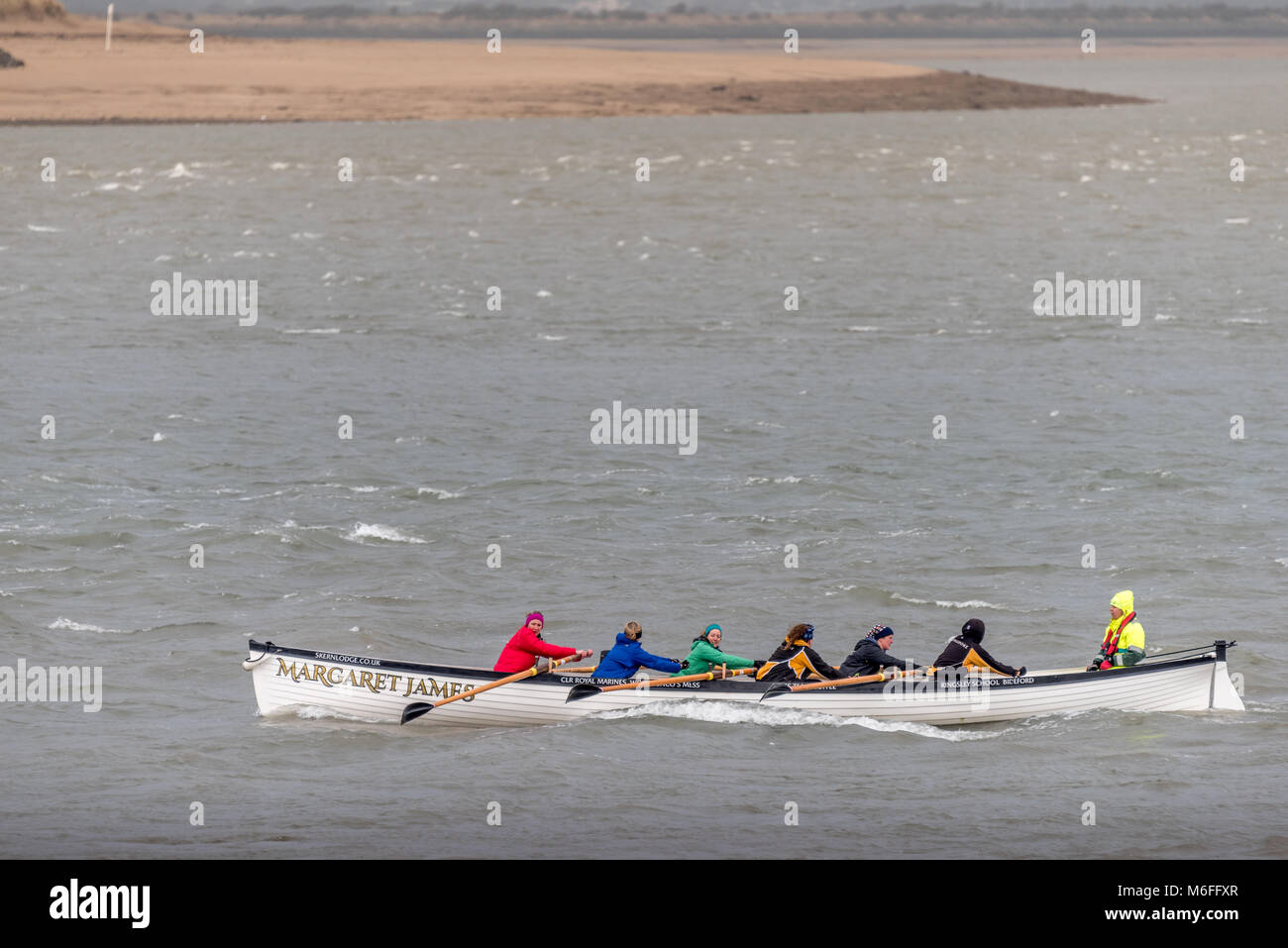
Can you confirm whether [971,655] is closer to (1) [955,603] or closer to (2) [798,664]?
(2) [798,664]

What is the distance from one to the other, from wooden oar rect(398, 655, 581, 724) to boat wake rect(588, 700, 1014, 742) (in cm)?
113

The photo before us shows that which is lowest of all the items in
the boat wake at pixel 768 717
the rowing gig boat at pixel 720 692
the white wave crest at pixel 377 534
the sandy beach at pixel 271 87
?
the boat wake at pixel 768 717

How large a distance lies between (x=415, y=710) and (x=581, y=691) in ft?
9.11

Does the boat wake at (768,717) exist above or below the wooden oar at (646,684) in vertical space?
below

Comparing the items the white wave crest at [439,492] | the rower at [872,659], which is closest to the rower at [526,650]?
the rower at [872,659]

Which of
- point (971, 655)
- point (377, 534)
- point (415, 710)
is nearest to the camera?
point (971, 655)

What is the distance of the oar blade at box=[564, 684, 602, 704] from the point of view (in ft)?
89.9

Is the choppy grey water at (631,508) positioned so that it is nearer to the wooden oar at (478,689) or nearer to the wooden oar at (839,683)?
the wooden oar at (478,689)

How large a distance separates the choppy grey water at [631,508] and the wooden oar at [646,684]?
54cm

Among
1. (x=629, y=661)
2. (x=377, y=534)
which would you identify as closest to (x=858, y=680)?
(x=629, y=661)

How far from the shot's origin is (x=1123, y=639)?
27.5m

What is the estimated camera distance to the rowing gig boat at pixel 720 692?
2677 centimetres
